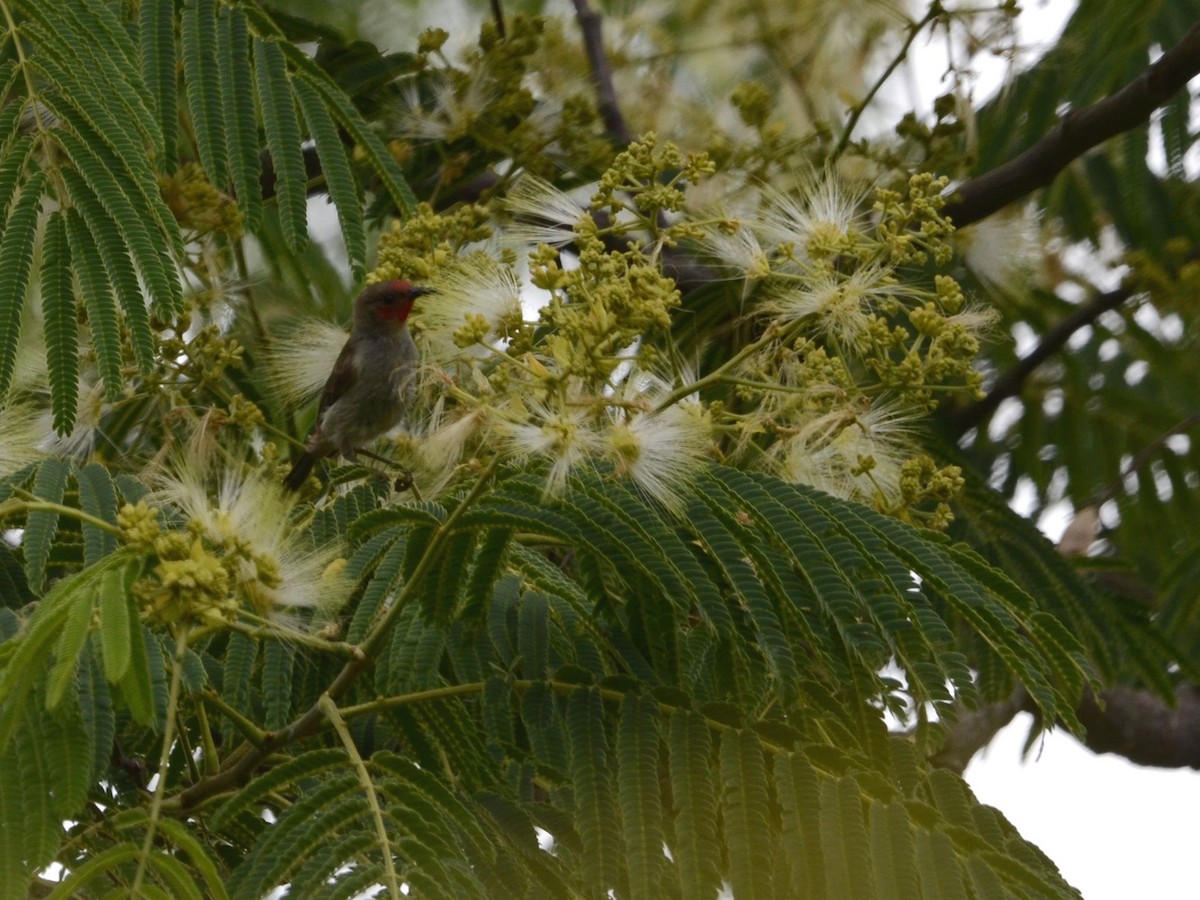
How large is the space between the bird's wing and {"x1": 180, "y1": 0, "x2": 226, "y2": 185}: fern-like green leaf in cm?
124

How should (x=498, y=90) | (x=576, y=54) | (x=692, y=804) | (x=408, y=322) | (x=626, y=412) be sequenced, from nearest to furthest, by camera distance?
(x=692, y=804) < (x=626, y=412) < (x=408, y=322) < (x=498, y=90) < (x=576, y=54)

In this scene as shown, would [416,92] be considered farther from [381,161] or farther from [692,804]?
[692,804]

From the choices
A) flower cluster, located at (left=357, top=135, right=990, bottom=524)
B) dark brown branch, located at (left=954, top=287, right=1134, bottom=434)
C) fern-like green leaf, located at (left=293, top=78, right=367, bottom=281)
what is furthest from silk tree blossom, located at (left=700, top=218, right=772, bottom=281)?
dark brown branch, located at (left=954, top=287, right=1134, bottom=434)

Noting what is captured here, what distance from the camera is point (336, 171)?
13.6 feet

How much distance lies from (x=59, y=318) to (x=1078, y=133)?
10.5 ft

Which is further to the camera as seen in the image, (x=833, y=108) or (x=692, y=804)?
(x=833, y=108)

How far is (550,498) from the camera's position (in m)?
2.87

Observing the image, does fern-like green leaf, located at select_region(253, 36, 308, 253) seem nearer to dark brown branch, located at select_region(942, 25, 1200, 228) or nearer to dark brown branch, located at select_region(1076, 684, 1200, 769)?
dark brown branch, located at select_region(942, 25, 1200, 228)

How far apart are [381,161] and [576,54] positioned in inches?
70.9

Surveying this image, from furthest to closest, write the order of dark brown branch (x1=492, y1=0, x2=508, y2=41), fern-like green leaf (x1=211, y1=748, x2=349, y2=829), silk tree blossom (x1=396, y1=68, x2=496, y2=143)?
dark brown branch (x1=492, y1=0, x2=508, y2=41) < silk tree blossom (x1=396, y1=68, x2=496, y2=143) < fern-like green leaf (x1=211, y1=748, x2=349, y2=829)

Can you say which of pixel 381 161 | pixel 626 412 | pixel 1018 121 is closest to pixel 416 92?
pixel 381 161

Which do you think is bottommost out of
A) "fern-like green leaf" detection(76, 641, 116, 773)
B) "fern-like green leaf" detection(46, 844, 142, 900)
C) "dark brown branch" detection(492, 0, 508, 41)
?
"fern-like green leaf" detection(46, 844, 142, 900)

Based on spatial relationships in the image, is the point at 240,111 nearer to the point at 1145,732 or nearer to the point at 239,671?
the point at 239,671

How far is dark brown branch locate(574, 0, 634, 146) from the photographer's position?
601cm
